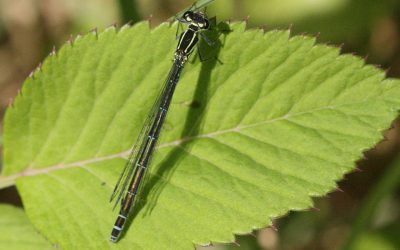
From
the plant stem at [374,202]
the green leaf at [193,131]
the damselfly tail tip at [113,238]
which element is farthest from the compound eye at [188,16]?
the plant stem at [374,202]

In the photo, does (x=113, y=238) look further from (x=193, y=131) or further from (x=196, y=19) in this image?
Answer: (x=196, y=19)

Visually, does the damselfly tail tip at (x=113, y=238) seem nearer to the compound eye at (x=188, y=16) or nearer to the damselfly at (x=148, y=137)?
the damselfly at (x=148, y=137)

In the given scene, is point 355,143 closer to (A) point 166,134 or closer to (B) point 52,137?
(A) point 166,134

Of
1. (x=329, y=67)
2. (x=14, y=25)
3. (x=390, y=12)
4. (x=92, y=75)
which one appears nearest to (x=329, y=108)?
(x=329, y=67)

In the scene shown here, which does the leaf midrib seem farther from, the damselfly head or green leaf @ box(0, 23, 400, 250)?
the damselfly head

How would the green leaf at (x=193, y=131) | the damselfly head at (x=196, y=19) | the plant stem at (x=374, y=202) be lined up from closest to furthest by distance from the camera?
the green leaf at (x=193, y=131), the damselfly head at (x=196, y=19), the plant stem at (x=374, y=202)

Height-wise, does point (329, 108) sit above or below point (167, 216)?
above

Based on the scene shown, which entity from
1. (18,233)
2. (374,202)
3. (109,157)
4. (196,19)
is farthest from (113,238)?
(374,202)
